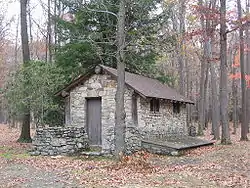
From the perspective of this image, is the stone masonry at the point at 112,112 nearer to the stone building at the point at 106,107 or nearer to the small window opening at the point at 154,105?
the stone building at the point at 106,107

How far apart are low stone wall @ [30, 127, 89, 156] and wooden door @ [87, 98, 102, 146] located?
1.97 metres

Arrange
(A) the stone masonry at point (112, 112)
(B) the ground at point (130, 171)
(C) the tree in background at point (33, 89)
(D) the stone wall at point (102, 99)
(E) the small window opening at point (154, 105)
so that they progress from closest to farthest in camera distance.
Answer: (B) the ground at point (130, 171) < (A) the stone masonry at point (112, 112) < (D) the stone wall at point (102, 99) < (C) the tree in background at point (33, 89) < (E) the small window opening at point (154, 105)

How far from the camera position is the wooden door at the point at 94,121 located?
54.7 feet

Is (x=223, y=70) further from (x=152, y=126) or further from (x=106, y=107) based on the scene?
(x=106, y=107)

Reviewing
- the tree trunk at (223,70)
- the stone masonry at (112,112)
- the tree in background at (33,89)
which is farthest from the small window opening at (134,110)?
the tree trunk at (223,70)

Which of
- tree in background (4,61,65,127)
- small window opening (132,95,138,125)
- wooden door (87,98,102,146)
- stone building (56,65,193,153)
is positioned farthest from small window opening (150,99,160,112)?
tree in background (4,61,65,127)

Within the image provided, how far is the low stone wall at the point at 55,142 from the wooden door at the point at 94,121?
1.97m

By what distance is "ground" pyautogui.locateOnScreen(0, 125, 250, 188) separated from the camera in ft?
28.8

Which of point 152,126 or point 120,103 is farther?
point 152,126

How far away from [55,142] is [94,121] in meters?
2.88

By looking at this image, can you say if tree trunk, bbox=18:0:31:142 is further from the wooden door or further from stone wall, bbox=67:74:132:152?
the wooden door

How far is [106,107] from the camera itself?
1634 centimetres

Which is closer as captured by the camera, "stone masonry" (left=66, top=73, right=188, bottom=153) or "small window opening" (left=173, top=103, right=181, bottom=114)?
"stone masonry" (left=66, top=73, right=188, bottom=153)

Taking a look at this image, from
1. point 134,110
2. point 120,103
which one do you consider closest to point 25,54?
point 134,110
